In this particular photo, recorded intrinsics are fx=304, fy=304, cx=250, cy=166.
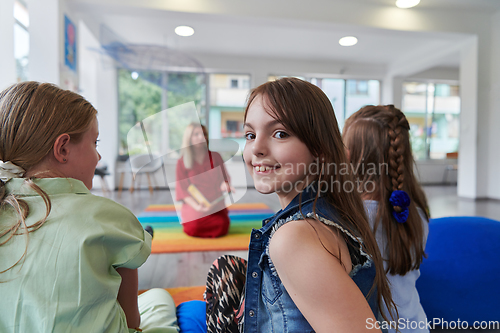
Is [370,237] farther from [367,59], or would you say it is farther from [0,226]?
[367,59]

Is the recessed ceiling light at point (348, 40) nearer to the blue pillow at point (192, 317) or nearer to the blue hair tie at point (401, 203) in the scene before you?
the blue hair tie at point (401, 203)

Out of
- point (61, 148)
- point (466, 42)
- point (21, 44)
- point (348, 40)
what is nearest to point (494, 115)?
point (466, 42)

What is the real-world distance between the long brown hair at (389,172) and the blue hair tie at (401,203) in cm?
4

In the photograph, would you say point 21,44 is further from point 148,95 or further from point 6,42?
point 148,95

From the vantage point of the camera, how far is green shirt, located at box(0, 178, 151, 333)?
1.92ft

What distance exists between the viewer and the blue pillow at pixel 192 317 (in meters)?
1.01

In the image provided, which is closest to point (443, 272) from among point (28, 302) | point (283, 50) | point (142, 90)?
point (28, 302)

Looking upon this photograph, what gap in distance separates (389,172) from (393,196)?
0.38 ft

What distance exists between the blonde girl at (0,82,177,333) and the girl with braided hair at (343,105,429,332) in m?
0.68

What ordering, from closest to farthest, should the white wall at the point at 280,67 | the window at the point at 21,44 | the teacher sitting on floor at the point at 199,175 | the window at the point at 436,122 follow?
1. the teacher sitting on floor at the point at 199,175
2. the window at the point at 21,44
3. the white wall at the point at 280,67
4. the window at the point at 436,122

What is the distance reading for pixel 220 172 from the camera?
1511 millimetres

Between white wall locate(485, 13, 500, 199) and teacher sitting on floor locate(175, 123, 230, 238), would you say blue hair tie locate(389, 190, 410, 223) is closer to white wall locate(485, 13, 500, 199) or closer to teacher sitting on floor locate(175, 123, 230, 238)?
teacher sitting on floor locate(175, 123, 230, 238)

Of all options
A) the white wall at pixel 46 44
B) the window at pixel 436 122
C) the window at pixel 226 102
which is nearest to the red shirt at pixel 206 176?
the white wall at pixel 46 44

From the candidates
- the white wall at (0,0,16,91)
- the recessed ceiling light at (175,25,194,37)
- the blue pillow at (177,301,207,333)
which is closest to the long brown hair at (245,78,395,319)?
the blue pillow at (177,301,207,333)
